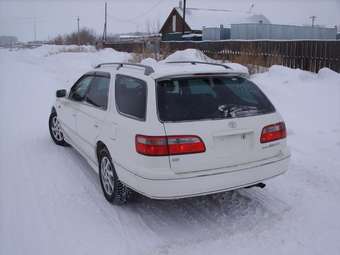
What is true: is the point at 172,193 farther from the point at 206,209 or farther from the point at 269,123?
the point at 269,123

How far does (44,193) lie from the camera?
4.57 metres

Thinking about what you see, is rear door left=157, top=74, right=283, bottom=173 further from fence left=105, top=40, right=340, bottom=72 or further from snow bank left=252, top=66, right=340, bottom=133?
fence left=105, top=40, right=340, bottom=72

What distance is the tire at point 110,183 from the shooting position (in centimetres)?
407

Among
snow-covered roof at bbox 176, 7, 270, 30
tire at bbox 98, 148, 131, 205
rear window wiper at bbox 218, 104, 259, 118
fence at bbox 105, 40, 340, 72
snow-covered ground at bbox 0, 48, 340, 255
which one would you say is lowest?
snow-covered ground at bbox 0, 48, 340, 255

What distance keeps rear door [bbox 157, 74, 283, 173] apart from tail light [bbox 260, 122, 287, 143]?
58 millimetres

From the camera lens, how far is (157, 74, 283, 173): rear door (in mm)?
3439

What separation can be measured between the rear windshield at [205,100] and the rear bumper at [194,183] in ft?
1.90

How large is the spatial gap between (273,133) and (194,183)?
1132 mm

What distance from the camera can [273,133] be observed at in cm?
392

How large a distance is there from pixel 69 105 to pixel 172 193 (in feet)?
9.71

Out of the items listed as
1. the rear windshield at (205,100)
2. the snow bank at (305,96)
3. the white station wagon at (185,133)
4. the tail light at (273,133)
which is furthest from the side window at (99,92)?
the snow bank at (305,96)

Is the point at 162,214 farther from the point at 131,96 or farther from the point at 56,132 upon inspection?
the point at 56,132

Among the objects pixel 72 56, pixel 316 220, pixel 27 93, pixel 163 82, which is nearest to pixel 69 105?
pixel 163 82

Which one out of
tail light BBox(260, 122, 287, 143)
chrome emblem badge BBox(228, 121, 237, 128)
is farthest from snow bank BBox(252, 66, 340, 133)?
chrome emblem badge BBox(228, 121, 237, 128)
